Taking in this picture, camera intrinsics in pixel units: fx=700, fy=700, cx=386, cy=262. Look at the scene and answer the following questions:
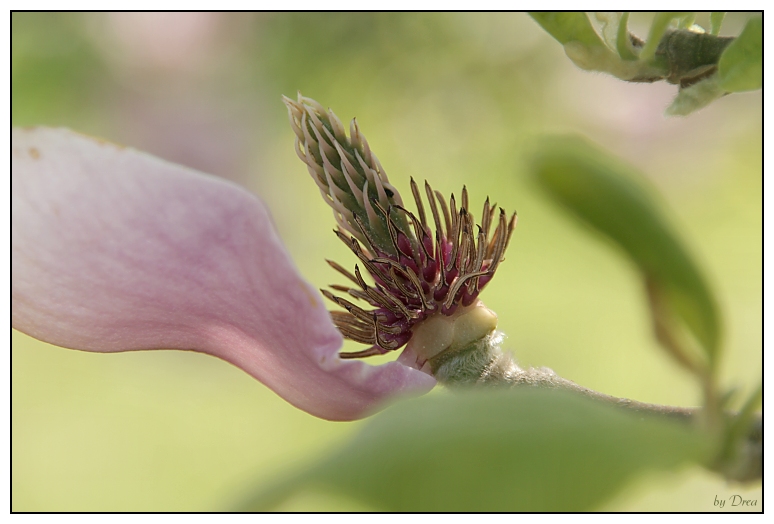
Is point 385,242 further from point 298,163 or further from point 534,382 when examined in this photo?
point 298,163

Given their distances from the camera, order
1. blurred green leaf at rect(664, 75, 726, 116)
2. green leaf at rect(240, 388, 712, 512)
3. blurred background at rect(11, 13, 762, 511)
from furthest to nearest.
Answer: blurred background at rect(11, 13, 762, 511), blurred green leaf at rect(664, 75, 726, 116), green leaf at rect(240, 388, 712, 512)

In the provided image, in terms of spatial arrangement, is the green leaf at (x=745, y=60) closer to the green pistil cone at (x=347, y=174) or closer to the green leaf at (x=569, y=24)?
the green leaf at (x=569, y=24)

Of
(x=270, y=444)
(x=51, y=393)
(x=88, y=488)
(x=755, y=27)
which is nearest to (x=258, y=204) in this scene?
(x=755, y=27)

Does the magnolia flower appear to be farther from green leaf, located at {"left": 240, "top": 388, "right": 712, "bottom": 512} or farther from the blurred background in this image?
the blurred background

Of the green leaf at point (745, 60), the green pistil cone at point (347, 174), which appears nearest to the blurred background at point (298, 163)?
the green pistil cone at point (347, 174)

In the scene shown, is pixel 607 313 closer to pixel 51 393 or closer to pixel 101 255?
pixel 51 393

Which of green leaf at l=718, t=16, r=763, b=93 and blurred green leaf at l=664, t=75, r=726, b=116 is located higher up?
green leaf at l=718, t=16, r=763, b=93

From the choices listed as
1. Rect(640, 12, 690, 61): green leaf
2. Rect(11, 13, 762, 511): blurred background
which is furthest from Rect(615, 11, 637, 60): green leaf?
Rect(11, 13, 762, 511): blurred background
